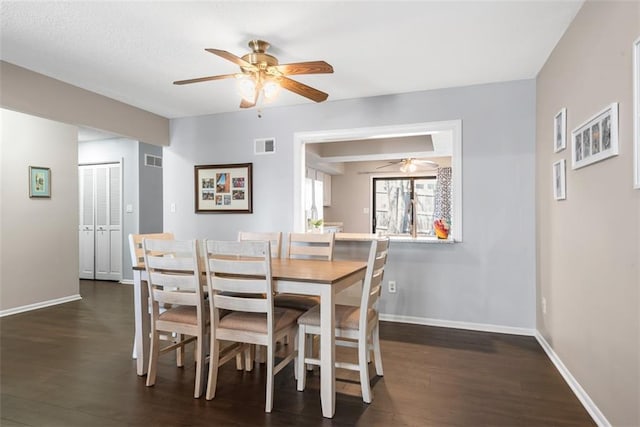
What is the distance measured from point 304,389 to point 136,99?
3.56 m

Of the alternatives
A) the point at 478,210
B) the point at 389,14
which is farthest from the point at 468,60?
the point at 478,210

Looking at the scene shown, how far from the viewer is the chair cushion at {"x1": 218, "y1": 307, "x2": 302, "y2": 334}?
7.29ft

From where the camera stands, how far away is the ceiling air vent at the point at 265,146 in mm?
4449

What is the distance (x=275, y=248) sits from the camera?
3264mm

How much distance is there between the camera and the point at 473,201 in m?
3.65

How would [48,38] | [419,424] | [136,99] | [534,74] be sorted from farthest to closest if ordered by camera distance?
[136,99] < [534,74] < [48,38] < [419,424]

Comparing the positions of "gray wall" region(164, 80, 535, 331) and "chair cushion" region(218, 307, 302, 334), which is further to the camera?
"gray wall" region(164, 80, 535, 331)

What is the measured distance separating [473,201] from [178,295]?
280cm

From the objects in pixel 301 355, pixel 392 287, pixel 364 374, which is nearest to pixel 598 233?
pixel 364 374

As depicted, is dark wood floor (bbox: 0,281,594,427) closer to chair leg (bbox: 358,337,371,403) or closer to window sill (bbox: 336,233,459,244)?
chair leg (bbox: 358,337,371,403)

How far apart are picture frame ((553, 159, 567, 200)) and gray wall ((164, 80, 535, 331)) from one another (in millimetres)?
729

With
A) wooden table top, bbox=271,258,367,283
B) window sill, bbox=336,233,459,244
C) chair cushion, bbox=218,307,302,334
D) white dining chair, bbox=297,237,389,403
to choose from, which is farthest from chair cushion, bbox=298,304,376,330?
window sill, bbox=336,233,459,244

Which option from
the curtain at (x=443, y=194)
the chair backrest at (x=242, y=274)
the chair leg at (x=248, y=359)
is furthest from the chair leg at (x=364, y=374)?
the curtain at (x=443, y=194)

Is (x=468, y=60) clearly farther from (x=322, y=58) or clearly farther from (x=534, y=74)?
(x=322, y=58)
